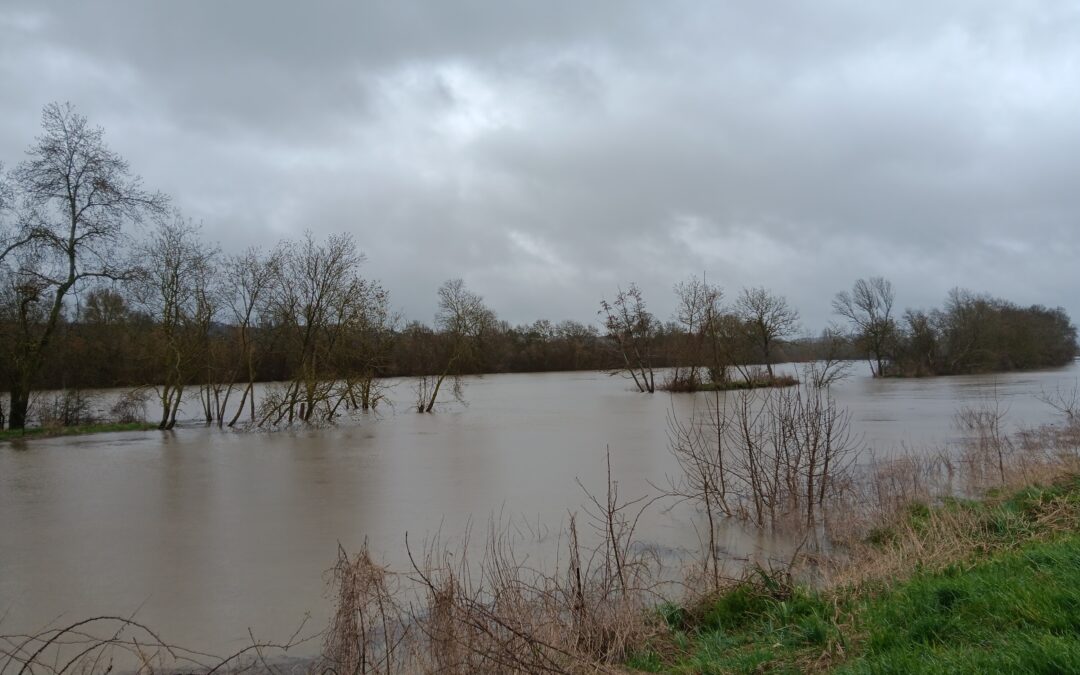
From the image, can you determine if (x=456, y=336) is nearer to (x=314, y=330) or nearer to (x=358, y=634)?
(x=314, y=330)

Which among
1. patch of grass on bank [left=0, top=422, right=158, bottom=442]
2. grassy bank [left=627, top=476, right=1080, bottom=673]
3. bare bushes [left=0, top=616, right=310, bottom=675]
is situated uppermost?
grassy bank [left=627, top=476, right=1080, bottom=673]

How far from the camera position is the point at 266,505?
8930 mm

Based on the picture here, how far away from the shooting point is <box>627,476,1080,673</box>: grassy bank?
94.9 inches

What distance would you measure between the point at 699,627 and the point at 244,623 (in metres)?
3.23

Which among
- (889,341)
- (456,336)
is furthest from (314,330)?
(889,341)

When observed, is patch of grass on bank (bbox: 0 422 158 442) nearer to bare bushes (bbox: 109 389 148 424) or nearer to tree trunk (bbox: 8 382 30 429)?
tree trunk (bbox: 8 382 30 429)

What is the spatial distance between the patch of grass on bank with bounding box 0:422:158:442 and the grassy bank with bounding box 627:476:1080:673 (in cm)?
1813

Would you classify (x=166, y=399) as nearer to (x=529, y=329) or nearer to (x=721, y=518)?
(x=721, y=518)

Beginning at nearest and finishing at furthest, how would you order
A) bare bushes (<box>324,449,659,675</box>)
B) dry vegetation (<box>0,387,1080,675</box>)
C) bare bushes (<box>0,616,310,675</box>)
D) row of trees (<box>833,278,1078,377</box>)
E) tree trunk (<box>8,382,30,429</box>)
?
bare bushes (<box>324,449,659,675</box>)
dry vegetation (<box>0,387,1080,675</box>)
bare bushes (<box>0,616,310,675</box>)
tree trunk (<box>8,382,30,429</box>)
row of trees (<box>833,278,1078,377</box>)

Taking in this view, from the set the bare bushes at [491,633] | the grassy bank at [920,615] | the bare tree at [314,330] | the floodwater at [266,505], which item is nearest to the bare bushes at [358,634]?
the bare bushes at [491,633]

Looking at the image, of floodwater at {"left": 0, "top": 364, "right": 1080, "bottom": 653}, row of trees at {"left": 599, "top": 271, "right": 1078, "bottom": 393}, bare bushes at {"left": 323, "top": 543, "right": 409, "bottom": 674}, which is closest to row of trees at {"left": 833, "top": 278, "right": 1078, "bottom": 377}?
row of trees at {"left": 599, "top": 271, "right": 1078, "bottom": 393}

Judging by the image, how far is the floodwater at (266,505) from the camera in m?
5.34

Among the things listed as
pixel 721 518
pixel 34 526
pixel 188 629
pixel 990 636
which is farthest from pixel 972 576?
pixel 34 526

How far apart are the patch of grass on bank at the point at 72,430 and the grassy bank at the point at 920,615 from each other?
18.1 m
